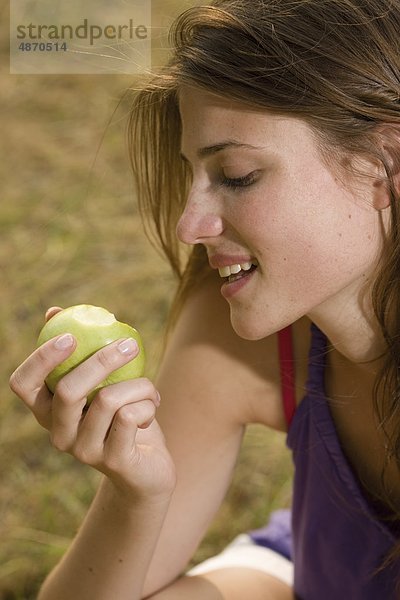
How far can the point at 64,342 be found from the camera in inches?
55.7

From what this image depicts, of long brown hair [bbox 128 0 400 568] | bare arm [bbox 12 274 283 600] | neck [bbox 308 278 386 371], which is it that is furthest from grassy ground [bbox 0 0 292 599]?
neck [bbox 308 278 386 371]

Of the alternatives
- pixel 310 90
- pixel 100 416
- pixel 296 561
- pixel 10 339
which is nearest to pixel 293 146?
pixel 310 90

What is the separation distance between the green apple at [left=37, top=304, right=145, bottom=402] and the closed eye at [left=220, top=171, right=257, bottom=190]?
261mm

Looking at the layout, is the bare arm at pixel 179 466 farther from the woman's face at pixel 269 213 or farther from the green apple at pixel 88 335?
the woman's face at pixel 269 213

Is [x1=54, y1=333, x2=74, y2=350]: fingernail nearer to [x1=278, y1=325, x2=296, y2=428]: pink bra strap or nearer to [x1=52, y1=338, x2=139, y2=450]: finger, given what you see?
[x1=52, y1=338, x2=139, y2=450]: finger

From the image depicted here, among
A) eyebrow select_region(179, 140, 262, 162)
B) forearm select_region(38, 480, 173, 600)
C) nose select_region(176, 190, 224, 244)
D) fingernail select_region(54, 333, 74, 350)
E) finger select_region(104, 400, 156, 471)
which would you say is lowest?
forearm select_region(38, 480, 173, 600)

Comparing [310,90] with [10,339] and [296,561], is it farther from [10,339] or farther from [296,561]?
[10,339]

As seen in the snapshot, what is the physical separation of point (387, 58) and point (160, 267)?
6.68 feet

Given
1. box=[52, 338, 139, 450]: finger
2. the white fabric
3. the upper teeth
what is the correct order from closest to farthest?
box=[52, 338, 139, 450]: finger → the upper teeth → the white fabric

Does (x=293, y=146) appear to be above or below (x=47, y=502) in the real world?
above

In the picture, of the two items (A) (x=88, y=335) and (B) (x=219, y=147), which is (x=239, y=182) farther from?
(A) (x=88, y=335)

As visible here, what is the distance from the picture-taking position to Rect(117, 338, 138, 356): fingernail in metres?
1.39

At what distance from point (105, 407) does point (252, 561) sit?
77cm

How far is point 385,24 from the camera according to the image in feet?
4.67
